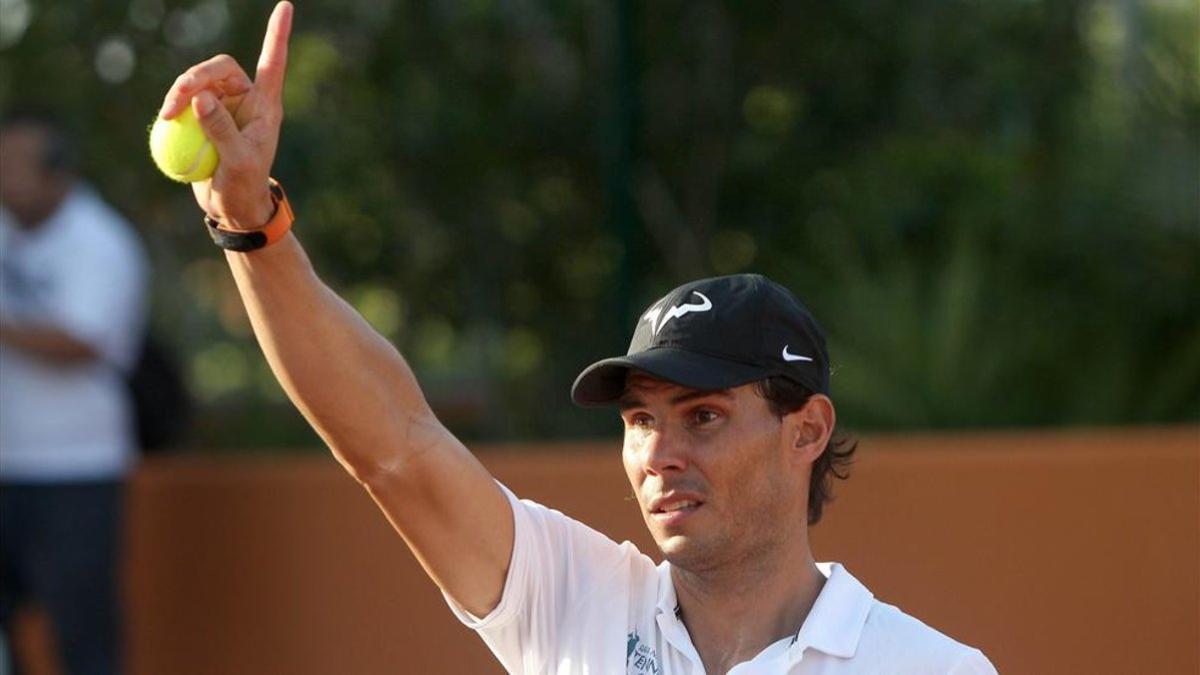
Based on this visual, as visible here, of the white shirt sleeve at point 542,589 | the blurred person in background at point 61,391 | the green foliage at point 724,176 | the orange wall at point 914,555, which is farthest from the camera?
the green foliage at point 724,176

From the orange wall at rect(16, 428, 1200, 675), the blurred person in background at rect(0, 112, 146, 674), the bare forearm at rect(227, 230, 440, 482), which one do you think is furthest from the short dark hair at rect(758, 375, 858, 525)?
the blurred person in background at rect(0, 112, 146, 674)

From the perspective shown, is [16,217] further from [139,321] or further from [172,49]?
[172,49]

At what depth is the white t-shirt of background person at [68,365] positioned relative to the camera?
625 centimetres

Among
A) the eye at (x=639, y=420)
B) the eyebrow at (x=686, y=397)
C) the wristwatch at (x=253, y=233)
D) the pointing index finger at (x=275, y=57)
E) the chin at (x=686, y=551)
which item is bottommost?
the chin at (x=686, y=551)

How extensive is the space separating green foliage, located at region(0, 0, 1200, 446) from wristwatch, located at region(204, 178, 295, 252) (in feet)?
14.2

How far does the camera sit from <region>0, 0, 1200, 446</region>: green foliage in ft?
25.1

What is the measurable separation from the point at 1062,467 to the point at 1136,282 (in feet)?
8.64

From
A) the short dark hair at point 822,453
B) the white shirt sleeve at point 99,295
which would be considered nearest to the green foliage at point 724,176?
the white shirt sleeve at point 99,295

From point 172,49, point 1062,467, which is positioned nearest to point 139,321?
point 1062,467

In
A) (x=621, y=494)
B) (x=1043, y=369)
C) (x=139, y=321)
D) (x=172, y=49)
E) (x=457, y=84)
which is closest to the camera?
(x=621, y=494)

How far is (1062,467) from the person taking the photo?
5723mm

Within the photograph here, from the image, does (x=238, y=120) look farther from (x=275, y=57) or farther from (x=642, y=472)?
(x=642, y=472)

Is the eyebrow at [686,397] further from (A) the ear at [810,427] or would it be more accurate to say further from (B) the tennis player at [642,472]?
(A) the ear at [810,427]

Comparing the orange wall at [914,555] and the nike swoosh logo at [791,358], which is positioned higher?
the nike swoosh logo at [791,358]
